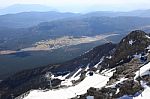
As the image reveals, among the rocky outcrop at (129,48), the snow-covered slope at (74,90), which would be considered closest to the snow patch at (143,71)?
the snow-covered slope at (74,90)

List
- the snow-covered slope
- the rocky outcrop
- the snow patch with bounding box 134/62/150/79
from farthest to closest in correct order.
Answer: the rocky outcrop → the snow-covered slope → the snow patch with bounding box 134/62/150/79

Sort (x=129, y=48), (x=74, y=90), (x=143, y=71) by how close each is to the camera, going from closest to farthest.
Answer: (x=143, y=71) < (x=74, y=90) < (x=129, y=48)

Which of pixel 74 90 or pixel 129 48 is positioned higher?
pixel 129 48

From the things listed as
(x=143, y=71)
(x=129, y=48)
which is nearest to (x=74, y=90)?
(x=143, y=71)

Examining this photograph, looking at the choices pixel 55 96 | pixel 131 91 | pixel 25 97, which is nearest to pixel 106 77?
pixel 55 96

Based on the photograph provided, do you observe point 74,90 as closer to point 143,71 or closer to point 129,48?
point 143,71

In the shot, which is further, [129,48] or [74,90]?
[129,48]

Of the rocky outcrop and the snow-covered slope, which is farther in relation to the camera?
the rocky outcrop

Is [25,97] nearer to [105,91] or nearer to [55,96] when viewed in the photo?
[55,96]

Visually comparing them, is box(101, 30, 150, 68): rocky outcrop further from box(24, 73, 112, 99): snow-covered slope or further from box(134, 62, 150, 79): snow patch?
box(134, 62, 150, 79): snow patch

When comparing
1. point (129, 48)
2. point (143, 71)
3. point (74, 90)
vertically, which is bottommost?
point (74, 90)

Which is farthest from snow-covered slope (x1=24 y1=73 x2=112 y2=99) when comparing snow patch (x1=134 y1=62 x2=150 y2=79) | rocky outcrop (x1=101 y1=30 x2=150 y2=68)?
rocky outcrop (x1=101 y1=30 x2=150 y2=68)

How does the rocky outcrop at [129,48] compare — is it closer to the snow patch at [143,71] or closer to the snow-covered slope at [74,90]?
the snow-covered slope at [74,90]
